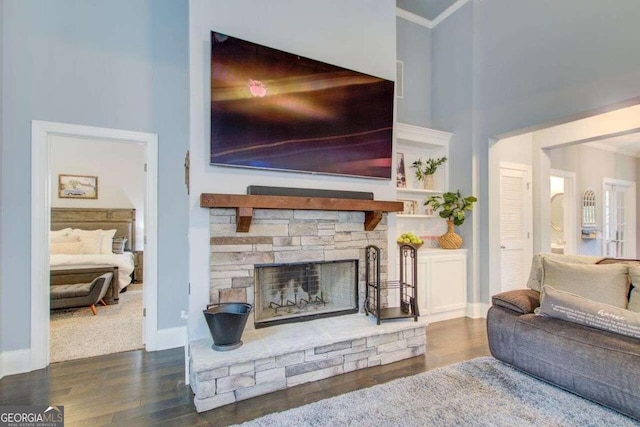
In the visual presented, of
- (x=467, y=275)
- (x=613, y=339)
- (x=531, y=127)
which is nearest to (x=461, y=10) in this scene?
(x=531, y=127)

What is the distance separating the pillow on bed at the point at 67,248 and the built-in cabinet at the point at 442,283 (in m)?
5.52

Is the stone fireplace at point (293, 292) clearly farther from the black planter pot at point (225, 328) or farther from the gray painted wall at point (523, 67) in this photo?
the gray painted wall at point (523, 67)

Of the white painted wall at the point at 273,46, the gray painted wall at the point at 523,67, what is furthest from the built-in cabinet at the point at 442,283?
the white painted wall at the point at 273,46

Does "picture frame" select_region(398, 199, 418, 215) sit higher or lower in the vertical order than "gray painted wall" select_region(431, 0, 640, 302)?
lower

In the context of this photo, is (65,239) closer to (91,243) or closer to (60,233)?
(60,233)

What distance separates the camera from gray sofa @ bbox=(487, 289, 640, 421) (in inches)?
70.4

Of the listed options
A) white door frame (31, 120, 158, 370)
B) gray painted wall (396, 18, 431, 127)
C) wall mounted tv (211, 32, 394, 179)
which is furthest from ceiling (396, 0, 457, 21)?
white door frame (31, 120, 158, 370)

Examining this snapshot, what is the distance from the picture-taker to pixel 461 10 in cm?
417

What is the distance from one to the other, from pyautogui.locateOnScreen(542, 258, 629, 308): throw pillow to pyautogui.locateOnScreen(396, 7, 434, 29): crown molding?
153 inches

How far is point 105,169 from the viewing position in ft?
19.5

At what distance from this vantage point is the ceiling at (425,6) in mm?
4191

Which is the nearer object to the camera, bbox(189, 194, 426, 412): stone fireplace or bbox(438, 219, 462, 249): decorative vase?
bbox(189, 194, 426, 412): stone fireplace

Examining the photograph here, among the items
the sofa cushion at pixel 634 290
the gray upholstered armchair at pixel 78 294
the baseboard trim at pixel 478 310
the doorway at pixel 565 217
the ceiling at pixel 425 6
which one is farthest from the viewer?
the doorway at pixel 565 217

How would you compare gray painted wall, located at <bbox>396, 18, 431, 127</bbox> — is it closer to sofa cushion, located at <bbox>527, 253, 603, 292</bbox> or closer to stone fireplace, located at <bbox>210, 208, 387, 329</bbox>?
stone fireplace, located at <bbox>210, 208, 387, 329</bbox>
